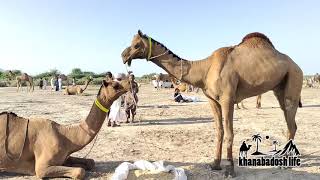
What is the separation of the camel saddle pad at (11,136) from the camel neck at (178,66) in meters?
2.49

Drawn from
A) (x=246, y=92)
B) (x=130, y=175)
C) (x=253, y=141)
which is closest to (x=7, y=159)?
(x=130, y=175)

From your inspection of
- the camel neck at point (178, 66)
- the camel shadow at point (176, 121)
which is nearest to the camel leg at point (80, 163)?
the camel neck at point (178, 66)

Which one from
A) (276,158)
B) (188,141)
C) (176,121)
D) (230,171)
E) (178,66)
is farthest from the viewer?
(176,121)

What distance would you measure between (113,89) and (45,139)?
1.33 meters

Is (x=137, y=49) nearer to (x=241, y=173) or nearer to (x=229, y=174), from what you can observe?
(x=229, y=174)

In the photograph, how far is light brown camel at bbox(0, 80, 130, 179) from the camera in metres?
6.77

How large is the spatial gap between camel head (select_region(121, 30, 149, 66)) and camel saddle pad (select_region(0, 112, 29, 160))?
1.97 m

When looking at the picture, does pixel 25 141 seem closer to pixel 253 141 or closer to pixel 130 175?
pixel 130 175

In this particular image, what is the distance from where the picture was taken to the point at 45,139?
22.4ft

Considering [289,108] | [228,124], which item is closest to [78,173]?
[228,124]

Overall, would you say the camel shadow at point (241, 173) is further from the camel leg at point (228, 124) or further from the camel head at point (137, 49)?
the camel head at point (137, 49)

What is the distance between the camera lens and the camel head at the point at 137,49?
24.4 feet

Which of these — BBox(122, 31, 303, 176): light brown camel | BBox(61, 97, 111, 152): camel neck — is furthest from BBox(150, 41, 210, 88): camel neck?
BBox(61, 97, 111, 152): camel neck

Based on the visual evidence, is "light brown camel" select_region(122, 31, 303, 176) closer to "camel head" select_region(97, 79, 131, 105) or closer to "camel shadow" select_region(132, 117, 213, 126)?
"camel head" select_region(97, 79, 131, 105)
